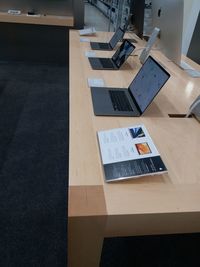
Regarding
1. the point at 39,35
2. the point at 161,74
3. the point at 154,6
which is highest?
the point at 154,6

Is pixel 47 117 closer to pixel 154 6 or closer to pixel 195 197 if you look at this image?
pixel 154 6

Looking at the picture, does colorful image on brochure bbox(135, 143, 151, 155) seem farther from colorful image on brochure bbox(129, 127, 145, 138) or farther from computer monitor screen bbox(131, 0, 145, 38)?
computer monitor screen bbox(131, 0, 145, 38)

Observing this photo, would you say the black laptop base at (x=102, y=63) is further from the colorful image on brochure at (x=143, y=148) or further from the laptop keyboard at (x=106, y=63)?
the colorful image on brochure at (x=143, y=148)

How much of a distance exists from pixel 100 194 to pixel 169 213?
208 mm

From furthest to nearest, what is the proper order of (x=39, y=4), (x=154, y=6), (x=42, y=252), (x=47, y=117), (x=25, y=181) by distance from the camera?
(x=39, y=4) → (x=47, y=117) → (x=154, y=6) → (x=25, y=181) → (x=42, y=252)

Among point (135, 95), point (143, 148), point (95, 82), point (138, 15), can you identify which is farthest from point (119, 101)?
point (138, 15)

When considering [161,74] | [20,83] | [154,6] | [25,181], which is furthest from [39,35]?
[161,74]

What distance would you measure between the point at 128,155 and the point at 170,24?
Answer: 129 centimetres

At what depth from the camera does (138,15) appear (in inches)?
102

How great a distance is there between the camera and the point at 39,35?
382 centimetres

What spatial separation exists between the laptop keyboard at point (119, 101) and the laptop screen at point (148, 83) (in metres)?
0.05

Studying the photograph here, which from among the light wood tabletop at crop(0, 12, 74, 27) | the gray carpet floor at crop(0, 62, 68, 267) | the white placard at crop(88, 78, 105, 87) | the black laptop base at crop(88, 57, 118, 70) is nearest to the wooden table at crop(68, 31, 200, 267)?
the white placard at crop(88, 78, 105, 87)

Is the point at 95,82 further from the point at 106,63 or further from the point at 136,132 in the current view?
the point at 136,132

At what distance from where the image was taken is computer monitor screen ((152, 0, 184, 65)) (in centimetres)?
154
